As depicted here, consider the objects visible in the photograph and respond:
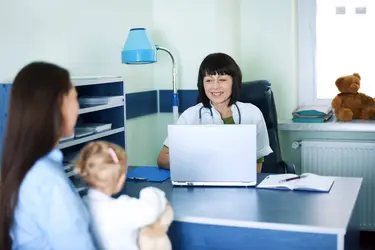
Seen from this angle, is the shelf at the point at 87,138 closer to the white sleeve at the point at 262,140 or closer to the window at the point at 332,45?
the white sleeve at the point at 262,140

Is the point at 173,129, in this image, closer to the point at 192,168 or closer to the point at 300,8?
the point at 192,168

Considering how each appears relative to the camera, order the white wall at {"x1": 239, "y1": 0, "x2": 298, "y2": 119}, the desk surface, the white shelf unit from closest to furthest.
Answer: the desk surface < the white shelf unit < the white wall at {"x1": 239, "y1": 0, "x2": 298, "y2": 119}

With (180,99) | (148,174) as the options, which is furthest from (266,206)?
(180,99)

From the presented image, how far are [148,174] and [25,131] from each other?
1.02m

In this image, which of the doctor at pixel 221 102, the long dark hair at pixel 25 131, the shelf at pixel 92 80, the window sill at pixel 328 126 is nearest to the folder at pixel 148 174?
the doctor at pixel 221 102

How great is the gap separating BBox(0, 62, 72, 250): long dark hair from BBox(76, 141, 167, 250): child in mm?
178

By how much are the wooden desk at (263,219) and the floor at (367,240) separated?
1.49m

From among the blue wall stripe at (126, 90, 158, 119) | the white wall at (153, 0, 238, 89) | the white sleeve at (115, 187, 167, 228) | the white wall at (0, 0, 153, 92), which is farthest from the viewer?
the white wall at (153, 0, 238, 89)

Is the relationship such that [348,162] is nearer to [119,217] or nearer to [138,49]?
[138,49]

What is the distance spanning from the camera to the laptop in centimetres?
208

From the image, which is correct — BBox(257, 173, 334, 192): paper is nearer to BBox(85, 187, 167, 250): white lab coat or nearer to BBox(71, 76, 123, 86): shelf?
BBox(85, 187, 167, 250): white lab coat

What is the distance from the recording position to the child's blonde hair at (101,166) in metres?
1.61

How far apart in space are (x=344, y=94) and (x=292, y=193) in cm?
175

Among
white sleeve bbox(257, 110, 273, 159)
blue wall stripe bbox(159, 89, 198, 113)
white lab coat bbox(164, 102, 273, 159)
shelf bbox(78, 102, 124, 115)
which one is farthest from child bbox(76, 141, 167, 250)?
blue wall stripe bbox(159, 89, 198, 113)
